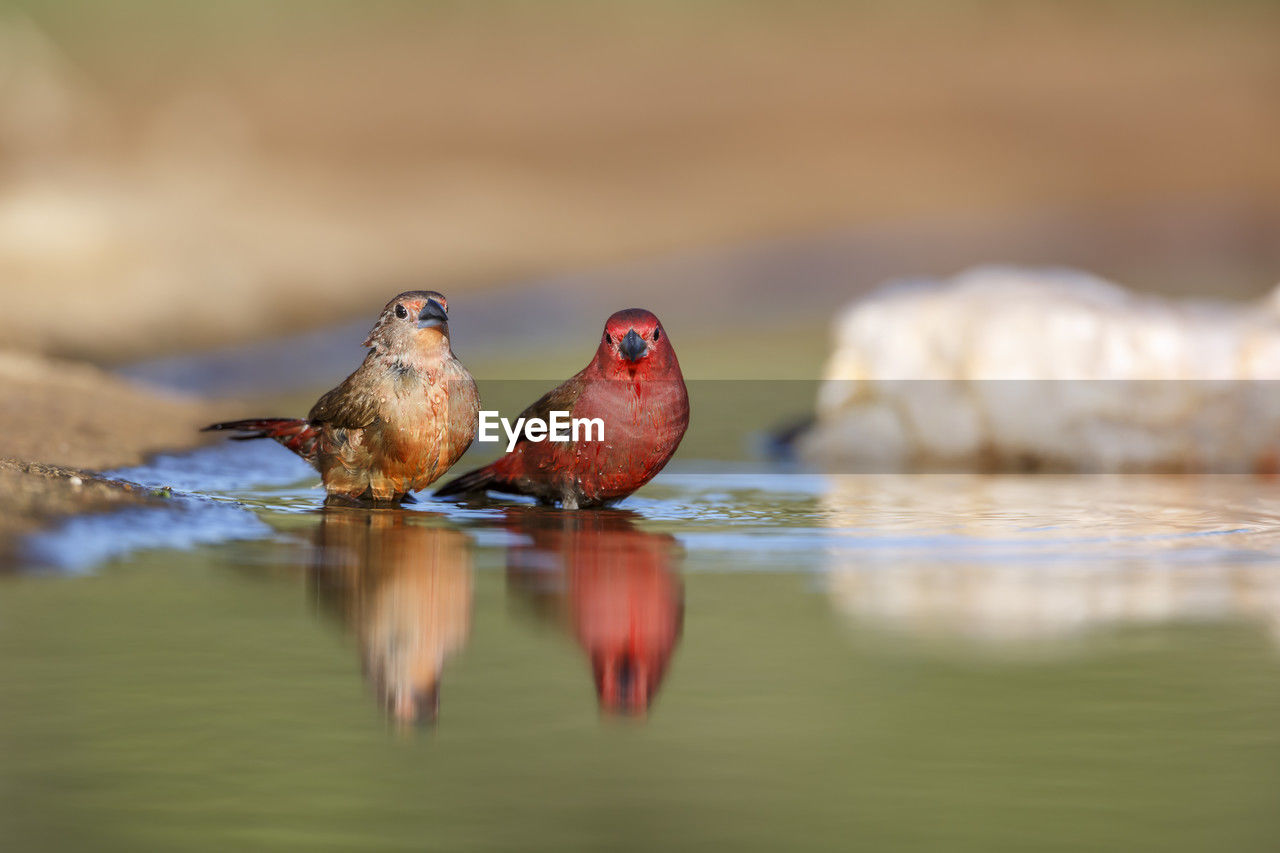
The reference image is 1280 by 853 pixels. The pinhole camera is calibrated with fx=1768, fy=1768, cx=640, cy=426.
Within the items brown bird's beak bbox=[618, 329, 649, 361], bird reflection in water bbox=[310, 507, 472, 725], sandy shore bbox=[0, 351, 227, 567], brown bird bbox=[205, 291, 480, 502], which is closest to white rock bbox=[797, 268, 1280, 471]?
brown bird's beak bbox=[618, 329, 649, 361]

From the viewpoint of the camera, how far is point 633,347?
555 cm

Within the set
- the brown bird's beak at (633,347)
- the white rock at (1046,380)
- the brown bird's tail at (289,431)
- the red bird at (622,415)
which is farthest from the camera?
the white rock at (1046,380)

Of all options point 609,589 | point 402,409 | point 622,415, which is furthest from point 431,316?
point 609,589

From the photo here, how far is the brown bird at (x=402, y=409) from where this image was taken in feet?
18.3

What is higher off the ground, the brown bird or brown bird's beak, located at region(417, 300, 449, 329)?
brown bird's beak, located at region(417, 300, 449, 329)

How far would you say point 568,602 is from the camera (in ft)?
13.0

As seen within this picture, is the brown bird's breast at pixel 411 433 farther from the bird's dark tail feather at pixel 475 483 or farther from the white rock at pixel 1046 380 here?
the white rock at pixel 1046 380

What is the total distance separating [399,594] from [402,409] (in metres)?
1.61

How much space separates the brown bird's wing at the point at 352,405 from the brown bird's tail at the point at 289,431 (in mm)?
145

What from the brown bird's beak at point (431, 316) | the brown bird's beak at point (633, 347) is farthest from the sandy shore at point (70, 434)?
the brown bird's beak at point (633, 347)

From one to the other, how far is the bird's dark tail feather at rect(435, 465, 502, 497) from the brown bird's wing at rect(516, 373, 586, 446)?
0.54 feet

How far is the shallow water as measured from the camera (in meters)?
2.36

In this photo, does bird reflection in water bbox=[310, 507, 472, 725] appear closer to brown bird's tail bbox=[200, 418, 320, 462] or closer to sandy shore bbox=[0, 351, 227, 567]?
brown bird's tail bbox=[200, 418, 320, 462]

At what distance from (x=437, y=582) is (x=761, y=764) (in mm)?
1736
